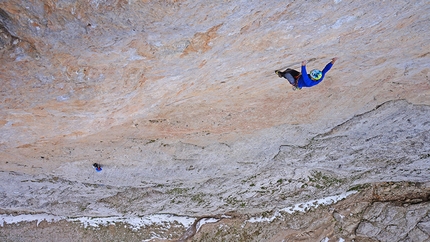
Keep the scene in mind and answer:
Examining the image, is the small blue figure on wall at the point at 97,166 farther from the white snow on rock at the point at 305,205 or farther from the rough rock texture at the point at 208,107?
the white snow on rock at the point at 305,205

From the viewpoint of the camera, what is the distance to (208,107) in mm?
7320

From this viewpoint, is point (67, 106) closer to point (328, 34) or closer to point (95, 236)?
point (328, 34)

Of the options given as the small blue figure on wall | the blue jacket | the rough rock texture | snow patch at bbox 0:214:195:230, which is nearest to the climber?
the blue jacket

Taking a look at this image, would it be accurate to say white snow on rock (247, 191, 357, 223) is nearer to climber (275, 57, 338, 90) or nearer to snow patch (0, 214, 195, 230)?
snow patch (0, 214, 195, 230)

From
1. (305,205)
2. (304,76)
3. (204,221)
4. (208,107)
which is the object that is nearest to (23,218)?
(204,221)

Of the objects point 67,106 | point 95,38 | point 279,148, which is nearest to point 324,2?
point 95,38

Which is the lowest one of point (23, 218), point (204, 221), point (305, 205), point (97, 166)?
point (305, 205)

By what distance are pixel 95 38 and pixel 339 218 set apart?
429 inches

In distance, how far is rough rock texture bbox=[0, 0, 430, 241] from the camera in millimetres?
5160

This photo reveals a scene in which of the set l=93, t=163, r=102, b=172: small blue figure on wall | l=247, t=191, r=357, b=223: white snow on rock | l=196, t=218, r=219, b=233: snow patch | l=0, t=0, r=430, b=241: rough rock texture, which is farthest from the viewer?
l=196, t=218, r=219, b=233: snow patch

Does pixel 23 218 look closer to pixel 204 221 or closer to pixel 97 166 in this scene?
pixel 97 166

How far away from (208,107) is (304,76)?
251cm

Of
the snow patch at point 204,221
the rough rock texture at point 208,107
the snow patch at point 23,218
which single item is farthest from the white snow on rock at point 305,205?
the snow patch at point 23,218

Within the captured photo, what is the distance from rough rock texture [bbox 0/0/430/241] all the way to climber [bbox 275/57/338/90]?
223 mm
